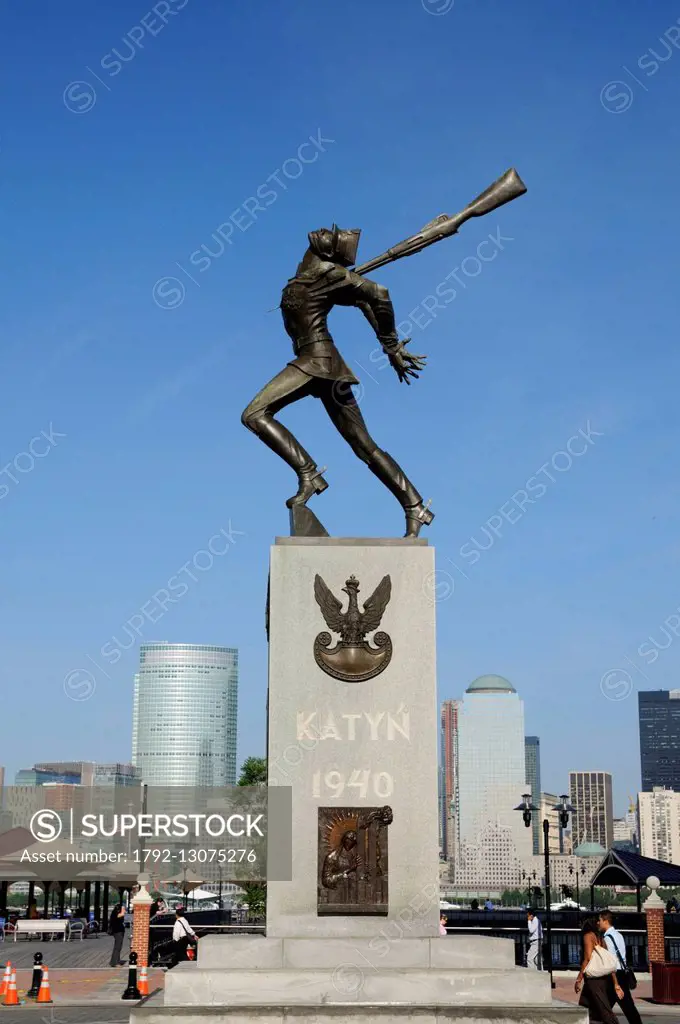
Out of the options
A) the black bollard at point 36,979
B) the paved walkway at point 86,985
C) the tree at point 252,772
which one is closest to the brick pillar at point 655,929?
the paved walkway at point 86,985

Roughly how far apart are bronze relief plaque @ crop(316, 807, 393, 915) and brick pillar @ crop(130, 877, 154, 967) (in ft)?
65.4

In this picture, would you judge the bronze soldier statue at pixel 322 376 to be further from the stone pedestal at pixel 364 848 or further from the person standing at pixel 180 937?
the person standing at pixel 180 937

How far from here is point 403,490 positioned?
46.7 feet

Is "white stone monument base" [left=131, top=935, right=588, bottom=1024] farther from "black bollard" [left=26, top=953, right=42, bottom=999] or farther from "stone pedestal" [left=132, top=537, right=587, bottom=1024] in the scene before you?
"black bollard" [left=26, top=953, right=42, bottom=999]

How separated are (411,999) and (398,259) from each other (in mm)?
8338

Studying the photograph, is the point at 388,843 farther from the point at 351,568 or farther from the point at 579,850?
the point at 579,850

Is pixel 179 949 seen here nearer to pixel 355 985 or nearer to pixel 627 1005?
pixel 627 1005

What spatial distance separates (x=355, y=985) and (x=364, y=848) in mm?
1385

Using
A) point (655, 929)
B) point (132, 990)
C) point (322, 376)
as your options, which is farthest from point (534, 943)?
point (322, 376)

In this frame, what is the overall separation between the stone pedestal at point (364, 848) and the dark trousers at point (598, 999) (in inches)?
71.4

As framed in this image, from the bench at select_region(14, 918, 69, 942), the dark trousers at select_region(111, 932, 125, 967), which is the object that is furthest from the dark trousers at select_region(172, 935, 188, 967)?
the bench at select_region(14, 918, 69, 942)

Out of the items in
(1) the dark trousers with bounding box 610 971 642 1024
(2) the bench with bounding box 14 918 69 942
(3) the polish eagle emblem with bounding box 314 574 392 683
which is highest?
(3) the polish eagle emblem with bounding box 314 574 392 683

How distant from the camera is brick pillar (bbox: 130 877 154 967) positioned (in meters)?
30.7

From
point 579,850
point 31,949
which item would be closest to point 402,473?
point 31,949
